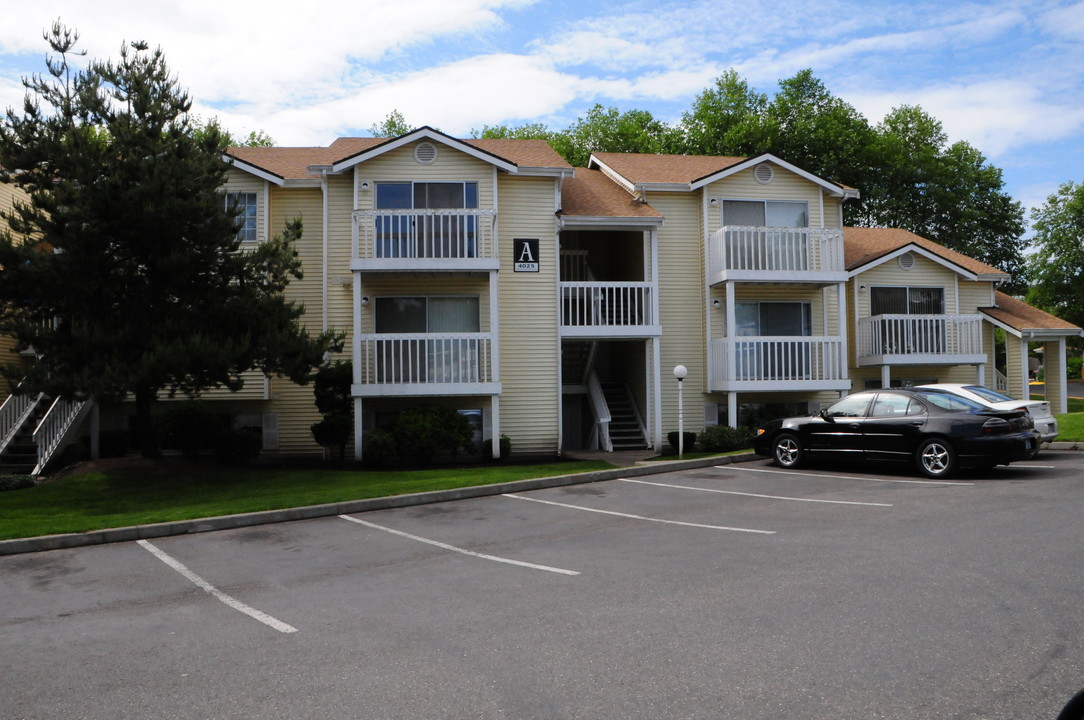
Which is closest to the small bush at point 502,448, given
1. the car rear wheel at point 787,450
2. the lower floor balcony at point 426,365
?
the lower floor balcony at point 426,365

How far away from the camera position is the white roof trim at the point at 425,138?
62.7 feet

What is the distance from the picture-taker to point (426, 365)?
1830 centimetres

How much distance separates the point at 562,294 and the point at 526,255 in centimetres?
131

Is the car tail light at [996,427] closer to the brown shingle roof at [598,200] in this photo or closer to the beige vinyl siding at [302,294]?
the brown shingle roof at [598,200]

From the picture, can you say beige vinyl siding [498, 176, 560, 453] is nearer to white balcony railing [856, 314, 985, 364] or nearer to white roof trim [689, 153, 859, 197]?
white roof trim [689, 153, 859, 197]

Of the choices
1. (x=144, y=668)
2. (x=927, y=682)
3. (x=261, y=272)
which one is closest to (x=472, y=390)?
(x=261, y=272)

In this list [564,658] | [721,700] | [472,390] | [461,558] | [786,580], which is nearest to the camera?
[721,700]

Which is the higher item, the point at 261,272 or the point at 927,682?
the point at 261,272

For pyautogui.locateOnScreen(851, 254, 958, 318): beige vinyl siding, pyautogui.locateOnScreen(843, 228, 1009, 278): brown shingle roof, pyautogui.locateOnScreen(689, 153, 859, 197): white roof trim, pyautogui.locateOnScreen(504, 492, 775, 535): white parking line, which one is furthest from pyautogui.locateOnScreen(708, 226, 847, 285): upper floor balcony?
pyautogui.locateOnScreen(504, 492, 775, 535): white parking line

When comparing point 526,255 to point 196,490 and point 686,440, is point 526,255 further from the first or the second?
point 196,490

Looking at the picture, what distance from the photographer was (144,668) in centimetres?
521

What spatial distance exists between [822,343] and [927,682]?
1705 centimetres

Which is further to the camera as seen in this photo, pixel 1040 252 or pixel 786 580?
pixel 1040 252

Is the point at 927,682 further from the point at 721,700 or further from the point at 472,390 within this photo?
the point at 472,390
